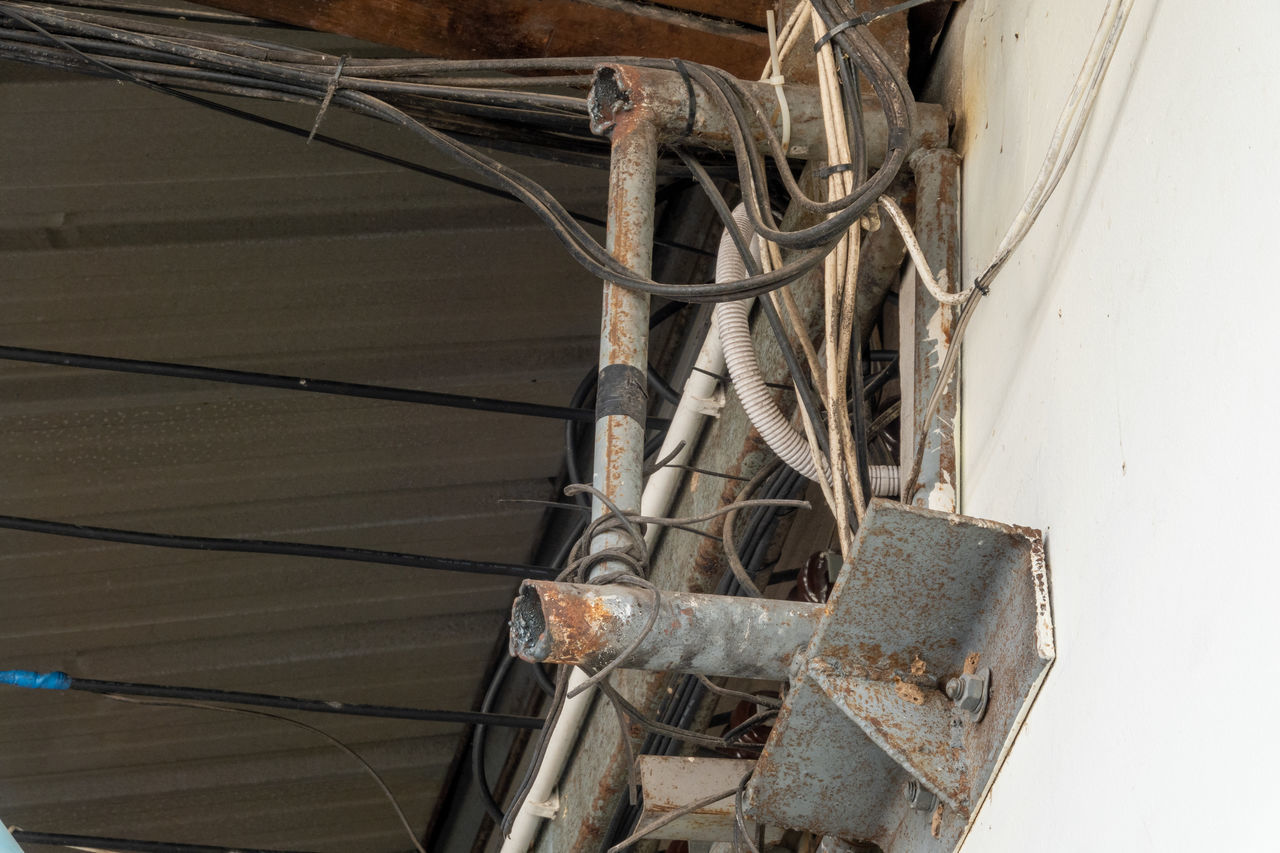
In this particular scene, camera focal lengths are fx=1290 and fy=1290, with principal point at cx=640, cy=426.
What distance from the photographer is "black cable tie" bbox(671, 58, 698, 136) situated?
1589 millimetres

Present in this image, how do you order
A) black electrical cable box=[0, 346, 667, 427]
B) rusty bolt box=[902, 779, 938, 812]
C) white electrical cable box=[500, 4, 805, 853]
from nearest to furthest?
rusty bolt box=[902, 779, 938, 812] < white electrical cable box=[500, 4, 805, 853] < black electrical cable box=[0, 346, 667, 427]

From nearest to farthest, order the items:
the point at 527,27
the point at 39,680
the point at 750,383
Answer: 1. the point at 750,383
2. the point at 527,27
3. the point at 39,680

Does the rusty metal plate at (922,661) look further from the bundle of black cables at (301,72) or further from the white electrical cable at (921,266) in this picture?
the bundle of black cables at (301,72)

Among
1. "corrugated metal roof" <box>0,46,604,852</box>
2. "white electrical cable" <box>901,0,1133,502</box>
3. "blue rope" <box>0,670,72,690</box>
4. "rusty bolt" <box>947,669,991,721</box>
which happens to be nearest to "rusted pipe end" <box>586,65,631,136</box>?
"white electrical cable" <box>901,0,1133,502</box>

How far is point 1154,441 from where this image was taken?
0.94m

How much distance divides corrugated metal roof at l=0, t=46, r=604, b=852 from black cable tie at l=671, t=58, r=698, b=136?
125 cm

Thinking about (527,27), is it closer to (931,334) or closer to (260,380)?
(931,334)

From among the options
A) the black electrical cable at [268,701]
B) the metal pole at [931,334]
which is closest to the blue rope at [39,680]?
the black electrical cable at [268,701]

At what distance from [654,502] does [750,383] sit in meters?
0.54

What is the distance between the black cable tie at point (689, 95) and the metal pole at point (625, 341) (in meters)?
0.04

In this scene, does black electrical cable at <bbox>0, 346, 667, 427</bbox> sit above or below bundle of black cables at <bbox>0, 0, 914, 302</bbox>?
below

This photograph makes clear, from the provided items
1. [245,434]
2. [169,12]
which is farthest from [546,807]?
[169,12]

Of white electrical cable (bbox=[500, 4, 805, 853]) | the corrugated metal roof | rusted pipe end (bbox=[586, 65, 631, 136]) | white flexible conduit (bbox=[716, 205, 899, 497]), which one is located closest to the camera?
rusted pipe end (bbox=[586, 65, 631, 136])

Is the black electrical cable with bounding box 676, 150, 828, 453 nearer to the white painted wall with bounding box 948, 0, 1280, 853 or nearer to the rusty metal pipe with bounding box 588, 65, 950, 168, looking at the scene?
the rusty metal pipe with bounding box 588, 65, 950, 168
